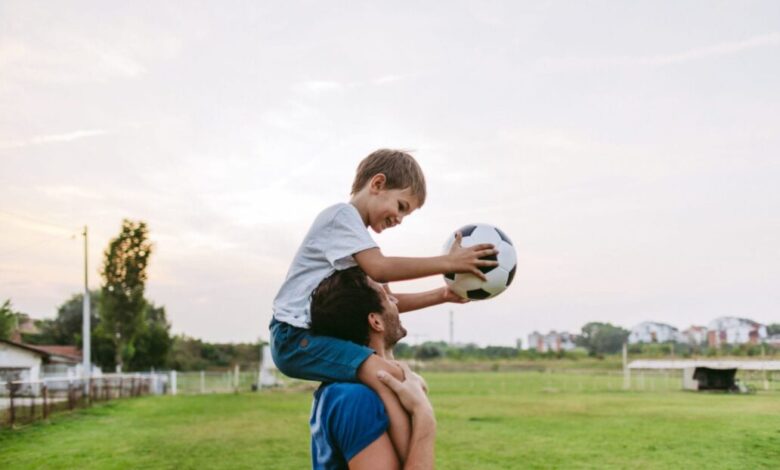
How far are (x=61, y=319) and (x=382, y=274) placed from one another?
283 feet

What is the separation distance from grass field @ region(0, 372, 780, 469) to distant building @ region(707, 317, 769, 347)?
2329 millimetres

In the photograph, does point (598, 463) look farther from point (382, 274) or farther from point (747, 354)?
point (747, 354)

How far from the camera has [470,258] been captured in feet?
12.8

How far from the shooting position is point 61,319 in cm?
8225

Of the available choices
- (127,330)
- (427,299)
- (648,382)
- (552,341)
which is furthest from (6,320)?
(552,341)

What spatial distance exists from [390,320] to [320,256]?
0.58 meters

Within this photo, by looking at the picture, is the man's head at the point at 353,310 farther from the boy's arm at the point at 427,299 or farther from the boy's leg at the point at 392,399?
the boy's arm at the point at 427,299

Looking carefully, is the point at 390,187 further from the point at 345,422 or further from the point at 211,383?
the point at 211,383

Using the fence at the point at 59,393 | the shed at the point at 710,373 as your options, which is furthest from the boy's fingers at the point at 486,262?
the shed at the point at 710,373

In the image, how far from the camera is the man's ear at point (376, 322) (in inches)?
130

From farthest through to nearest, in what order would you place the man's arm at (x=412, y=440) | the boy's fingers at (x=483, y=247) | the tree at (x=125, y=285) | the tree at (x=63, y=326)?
the tree at (x=63, y=326), the tree at (x=125, y=285), the boy's fingers at (x=483, y=247), the man's arm at (x=412, y=440)

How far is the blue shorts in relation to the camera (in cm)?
332

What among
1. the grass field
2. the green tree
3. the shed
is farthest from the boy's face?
the green tree

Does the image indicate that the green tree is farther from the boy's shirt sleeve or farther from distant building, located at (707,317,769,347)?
the boy's shirt sleeve
